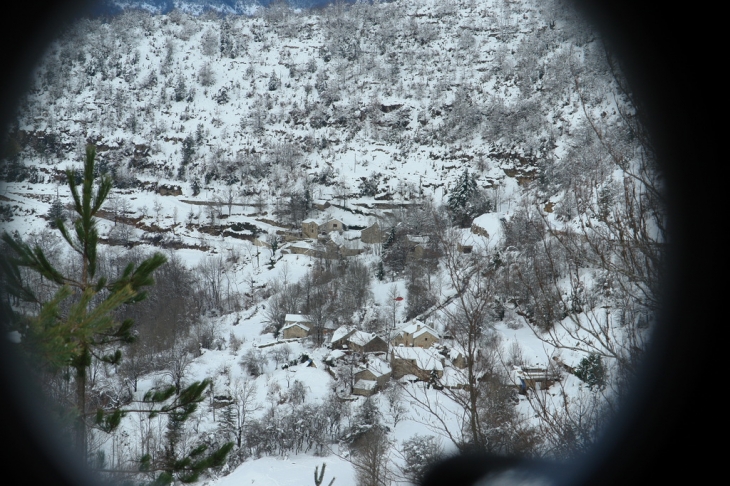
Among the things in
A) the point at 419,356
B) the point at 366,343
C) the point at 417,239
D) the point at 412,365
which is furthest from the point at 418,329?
the point at 412,365

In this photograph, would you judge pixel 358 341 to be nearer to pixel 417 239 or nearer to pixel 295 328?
pixel 295 328

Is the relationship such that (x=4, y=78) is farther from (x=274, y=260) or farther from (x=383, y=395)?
(x=274, y=260)

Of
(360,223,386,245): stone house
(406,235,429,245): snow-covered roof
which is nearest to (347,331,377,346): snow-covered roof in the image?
(406,235,429,245): snow-covered roof

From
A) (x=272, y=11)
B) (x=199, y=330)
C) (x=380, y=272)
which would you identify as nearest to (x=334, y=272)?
(x=380, y=272)

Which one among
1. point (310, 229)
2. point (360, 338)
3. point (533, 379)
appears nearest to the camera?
point (533, 379)

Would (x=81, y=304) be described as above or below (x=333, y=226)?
below

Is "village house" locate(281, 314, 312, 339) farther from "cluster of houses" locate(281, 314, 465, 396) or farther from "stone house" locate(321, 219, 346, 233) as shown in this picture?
"stone house" locate(321, 219, 346, 233)
